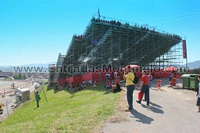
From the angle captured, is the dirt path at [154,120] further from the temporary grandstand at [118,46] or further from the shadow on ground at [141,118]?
the temporary grandstand at [118,46]

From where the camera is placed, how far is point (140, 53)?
42.8 meters

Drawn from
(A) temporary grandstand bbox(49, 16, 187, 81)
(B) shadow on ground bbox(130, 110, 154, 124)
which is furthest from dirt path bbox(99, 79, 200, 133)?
(A) temporary grandstand bbox(49, 16, 187, 81)

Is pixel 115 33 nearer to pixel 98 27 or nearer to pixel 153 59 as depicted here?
pixel 98 27

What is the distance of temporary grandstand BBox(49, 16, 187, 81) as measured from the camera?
110 feet

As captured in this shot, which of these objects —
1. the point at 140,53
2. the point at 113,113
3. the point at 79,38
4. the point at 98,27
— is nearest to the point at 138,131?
the point at 113,113

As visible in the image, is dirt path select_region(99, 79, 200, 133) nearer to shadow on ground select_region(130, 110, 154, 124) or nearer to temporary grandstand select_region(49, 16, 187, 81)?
shadow on ground select_region(130, 110, 154, 124)

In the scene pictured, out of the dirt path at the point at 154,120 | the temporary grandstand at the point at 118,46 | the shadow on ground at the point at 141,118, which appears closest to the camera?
the dirt path at the point at 154,120

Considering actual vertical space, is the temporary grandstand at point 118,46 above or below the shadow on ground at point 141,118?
above

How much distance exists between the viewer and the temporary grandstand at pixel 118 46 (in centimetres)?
3341

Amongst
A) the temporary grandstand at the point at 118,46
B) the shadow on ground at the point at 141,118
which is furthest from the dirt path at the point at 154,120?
the temporary grandstand at the point at 118,46

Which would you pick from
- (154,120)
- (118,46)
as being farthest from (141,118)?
(118,46)

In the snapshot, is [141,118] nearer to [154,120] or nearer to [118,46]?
[154,120]

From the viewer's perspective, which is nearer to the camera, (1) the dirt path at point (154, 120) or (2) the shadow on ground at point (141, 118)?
(1) the dirt path at point (154, 120)

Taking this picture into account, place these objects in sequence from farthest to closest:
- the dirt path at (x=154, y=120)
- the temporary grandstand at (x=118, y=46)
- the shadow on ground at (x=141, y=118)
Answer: the temporary grandstand at (x=118, y=46) < the shadow on ground at (x=141, y=118) < the dirt path at (x=154, y=120)
